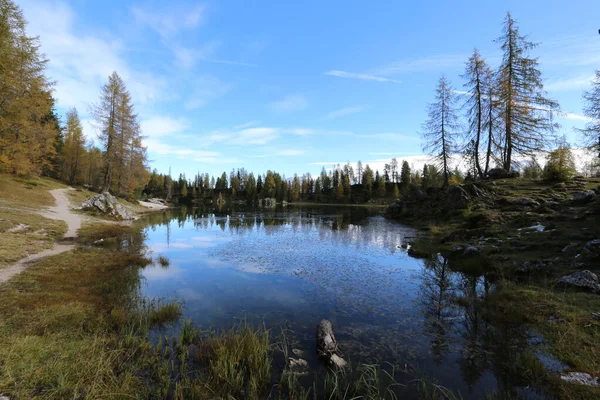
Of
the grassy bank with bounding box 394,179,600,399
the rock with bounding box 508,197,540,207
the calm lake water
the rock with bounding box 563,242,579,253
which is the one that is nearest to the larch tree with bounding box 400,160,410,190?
the grassy bank with bounding box 394,179,600,399

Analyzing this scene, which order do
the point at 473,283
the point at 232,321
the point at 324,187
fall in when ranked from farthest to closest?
the point at 324,187
the point at 473,283
the point at 232,321

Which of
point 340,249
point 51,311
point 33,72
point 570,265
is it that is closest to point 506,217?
point 570,265

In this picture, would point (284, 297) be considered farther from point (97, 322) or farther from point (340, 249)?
point (340, 249)

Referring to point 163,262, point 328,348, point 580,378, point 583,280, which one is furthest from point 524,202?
point 163,262

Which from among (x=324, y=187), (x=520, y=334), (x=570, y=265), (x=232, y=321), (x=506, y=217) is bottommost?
(x=232, y=321)

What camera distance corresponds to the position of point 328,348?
7105 millimetres

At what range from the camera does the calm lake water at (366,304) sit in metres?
6.73

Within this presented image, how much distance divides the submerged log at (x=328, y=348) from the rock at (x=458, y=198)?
1099 inches

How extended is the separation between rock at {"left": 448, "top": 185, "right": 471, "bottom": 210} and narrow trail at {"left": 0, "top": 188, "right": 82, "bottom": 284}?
36335 millimetres

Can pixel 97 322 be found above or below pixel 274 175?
below

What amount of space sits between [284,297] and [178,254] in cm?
1192

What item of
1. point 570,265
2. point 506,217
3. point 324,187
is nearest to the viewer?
point 570,265

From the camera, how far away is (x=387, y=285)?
13000 millimetres

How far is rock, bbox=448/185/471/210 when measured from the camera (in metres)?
29.5
